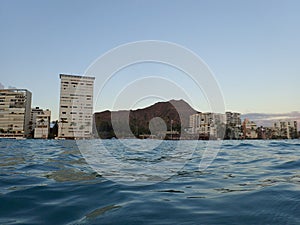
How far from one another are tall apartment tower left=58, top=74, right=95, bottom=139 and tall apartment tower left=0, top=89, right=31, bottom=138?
1525 cm

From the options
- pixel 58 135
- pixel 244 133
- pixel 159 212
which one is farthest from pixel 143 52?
pixel 58 135

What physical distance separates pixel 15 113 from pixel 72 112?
27.6m

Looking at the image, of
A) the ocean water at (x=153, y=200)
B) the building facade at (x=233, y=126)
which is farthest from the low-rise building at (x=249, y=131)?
the ocean water at (x=153, y=200)

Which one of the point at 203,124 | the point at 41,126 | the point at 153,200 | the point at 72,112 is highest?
the point at 72,112

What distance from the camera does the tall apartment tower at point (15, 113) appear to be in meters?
85.2

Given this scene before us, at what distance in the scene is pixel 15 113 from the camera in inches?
3489

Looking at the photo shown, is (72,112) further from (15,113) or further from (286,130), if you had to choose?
(286,130)

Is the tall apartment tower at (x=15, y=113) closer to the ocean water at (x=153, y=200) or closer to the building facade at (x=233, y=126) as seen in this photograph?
the building facade at (x=233, y=126)

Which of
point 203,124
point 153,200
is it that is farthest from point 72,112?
point 153,200

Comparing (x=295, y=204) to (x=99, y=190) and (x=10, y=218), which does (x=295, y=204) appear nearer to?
(x=99, y=190)

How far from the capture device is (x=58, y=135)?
271ft

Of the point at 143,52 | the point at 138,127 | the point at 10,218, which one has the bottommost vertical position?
the point at 10,218

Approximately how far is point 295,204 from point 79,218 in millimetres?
2193

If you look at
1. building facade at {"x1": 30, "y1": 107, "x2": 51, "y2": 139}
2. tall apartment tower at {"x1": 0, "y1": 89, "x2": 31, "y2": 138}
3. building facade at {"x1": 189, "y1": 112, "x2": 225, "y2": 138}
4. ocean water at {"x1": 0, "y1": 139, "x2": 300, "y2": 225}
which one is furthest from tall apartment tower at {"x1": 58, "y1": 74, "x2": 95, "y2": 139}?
ocean water at {"x1": 0, "y1": 139, "x2": 300, "y2": 225}
